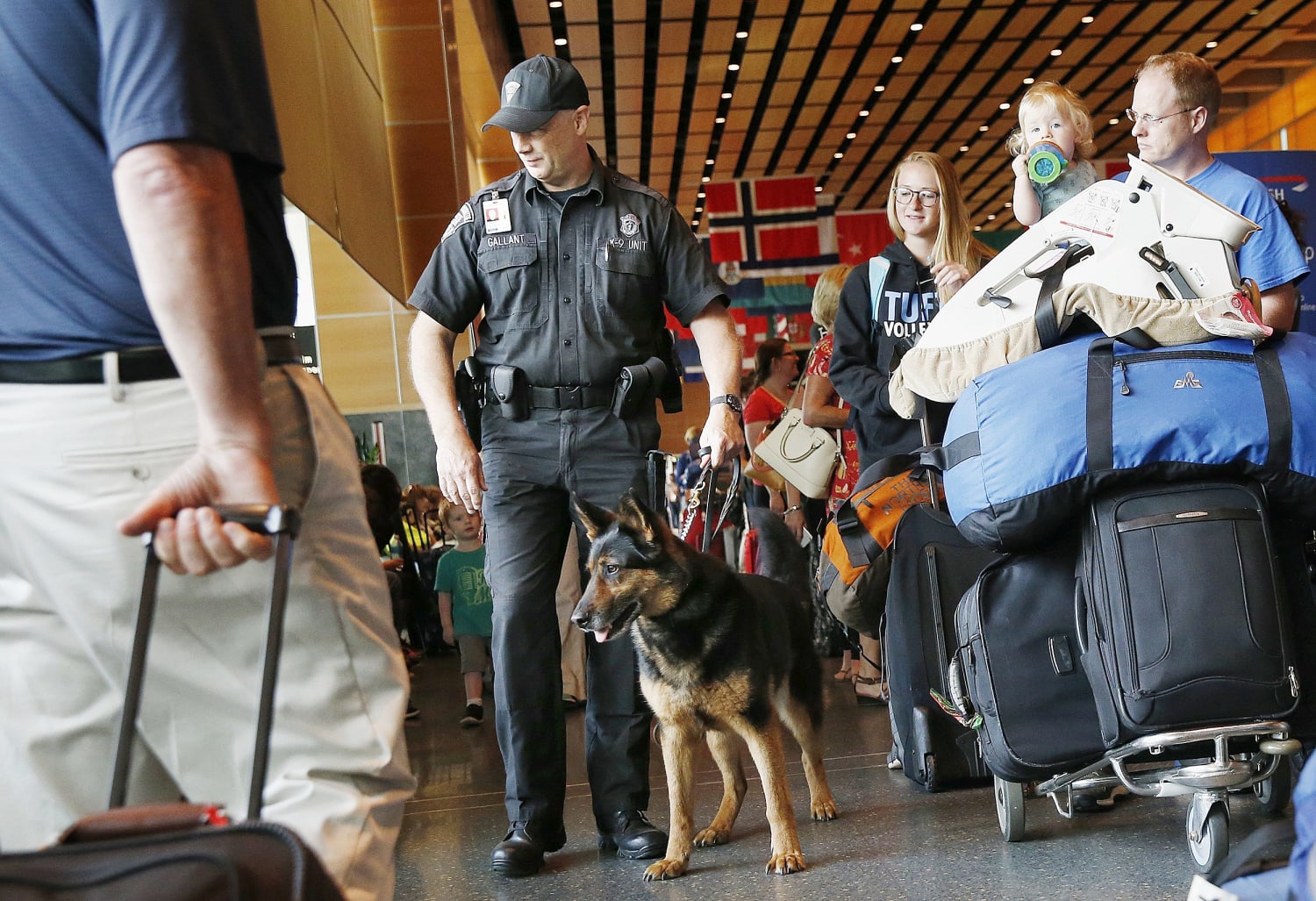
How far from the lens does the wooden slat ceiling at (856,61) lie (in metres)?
14.2

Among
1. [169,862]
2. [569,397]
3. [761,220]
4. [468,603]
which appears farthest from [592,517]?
[761,220]

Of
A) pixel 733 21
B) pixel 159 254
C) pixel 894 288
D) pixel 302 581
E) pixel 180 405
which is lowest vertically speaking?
pixel 302 581

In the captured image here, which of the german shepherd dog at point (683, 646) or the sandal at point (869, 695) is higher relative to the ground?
the german shepherd dog at point (683, 646)

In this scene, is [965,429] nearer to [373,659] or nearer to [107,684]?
[373,659]

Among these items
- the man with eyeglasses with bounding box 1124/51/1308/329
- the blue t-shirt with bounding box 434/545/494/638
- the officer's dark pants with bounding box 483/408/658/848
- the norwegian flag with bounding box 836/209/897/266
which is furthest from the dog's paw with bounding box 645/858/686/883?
the norwegian flag with bounding box 836/209/897/266

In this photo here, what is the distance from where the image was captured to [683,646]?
317 centimetres

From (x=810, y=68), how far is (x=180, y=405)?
52.2 feet

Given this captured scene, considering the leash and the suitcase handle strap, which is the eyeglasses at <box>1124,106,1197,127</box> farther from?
the leash

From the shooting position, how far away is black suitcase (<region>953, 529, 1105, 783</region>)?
2.65m

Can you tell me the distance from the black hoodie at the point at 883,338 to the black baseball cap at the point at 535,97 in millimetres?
1157

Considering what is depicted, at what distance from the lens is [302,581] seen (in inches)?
52.0

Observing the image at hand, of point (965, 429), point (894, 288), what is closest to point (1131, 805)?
point (965, 429)

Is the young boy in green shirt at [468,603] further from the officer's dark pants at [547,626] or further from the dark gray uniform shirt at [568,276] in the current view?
the dark gray uniform shirt at [568,276]

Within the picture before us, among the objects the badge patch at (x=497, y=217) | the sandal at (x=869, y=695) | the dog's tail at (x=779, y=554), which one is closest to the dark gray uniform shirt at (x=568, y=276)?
the badge patch at (x=497, y=217)
